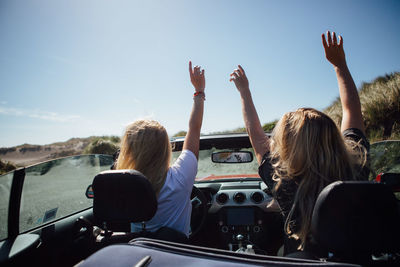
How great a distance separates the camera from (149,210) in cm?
148

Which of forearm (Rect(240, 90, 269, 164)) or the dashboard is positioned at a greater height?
forearm (Rect(240, 90, 269, 164))

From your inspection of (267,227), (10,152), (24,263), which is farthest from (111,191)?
(10,152)

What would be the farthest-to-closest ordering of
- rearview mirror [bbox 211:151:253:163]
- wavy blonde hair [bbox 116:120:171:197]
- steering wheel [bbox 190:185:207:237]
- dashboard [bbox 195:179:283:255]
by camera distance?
dashboard [bbox 195:179:283:255] < rearview mirror [bbox 211:151:253:163] < steering wheel [bbox 190:185:207:237] < wavy blonde hair [bbox 116:120:171:197]

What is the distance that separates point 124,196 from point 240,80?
171 centimetres

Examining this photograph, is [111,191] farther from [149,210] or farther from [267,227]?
[267,227]

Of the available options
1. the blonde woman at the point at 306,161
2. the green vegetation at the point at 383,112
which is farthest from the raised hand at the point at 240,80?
the green vegetation at the point at 383,112

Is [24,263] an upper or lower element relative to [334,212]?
lower

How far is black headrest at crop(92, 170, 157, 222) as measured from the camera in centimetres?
145

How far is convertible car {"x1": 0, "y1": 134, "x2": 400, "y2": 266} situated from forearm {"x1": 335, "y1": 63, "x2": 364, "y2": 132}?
45 cm

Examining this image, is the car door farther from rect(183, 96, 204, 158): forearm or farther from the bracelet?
the bracelet

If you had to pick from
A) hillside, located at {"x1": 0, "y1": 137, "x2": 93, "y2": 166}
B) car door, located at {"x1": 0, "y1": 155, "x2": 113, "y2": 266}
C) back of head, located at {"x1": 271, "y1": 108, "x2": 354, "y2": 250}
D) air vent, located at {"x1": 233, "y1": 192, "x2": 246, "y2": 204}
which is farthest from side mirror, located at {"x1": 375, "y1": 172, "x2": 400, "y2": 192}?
hillside, located at {"x1": 0, "y1": 137, "x2": 93, "y2": 166}

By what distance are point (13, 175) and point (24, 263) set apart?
2.66ft

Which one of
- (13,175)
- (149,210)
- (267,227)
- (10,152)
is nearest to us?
(149,210)

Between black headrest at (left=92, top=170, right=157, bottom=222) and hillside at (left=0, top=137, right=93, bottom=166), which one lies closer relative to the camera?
black headrest at (left=92, top=170, right=157, bottom=222)
